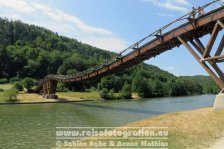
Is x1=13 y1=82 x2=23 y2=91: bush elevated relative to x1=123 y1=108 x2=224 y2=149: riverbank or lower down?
elevated

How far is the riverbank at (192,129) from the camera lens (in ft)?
40.1

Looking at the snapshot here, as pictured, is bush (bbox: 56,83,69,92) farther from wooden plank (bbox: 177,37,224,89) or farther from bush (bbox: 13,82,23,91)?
wooden plank (bbox: 177,37,224,89)

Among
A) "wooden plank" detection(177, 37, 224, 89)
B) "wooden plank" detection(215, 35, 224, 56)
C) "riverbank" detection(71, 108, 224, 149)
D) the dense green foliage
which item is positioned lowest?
"riverbank" detection(71, 108, 224, 149)

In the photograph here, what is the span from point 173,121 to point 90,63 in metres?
154

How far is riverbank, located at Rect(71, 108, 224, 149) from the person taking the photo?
1224 cm

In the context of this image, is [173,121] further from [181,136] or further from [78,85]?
[78,85]

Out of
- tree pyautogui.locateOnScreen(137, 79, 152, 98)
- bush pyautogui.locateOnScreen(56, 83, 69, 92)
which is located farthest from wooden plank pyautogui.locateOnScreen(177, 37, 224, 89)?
tree pyautogui.locateOnScreen(137, 79, 152, 98)

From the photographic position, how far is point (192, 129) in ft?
47.6

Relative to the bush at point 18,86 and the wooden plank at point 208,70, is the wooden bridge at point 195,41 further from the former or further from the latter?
the bush at point 18,86

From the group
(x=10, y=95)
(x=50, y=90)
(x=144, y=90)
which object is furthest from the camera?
(x=144, y=90)

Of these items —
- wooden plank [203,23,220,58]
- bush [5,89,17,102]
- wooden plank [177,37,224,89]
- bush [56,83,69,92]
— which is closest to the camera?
wooden plank [177,37,224,89]

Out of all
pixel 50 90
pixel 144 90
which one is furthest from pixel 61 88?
pixel 144 90

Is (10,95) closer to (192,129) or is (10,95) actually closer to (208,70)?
(208,70)

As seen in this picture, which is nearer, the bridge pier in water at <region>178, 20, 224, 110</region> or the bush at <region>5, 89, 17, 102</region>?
the bridge pier in water at <region>178, 20, 224, 110</region>
